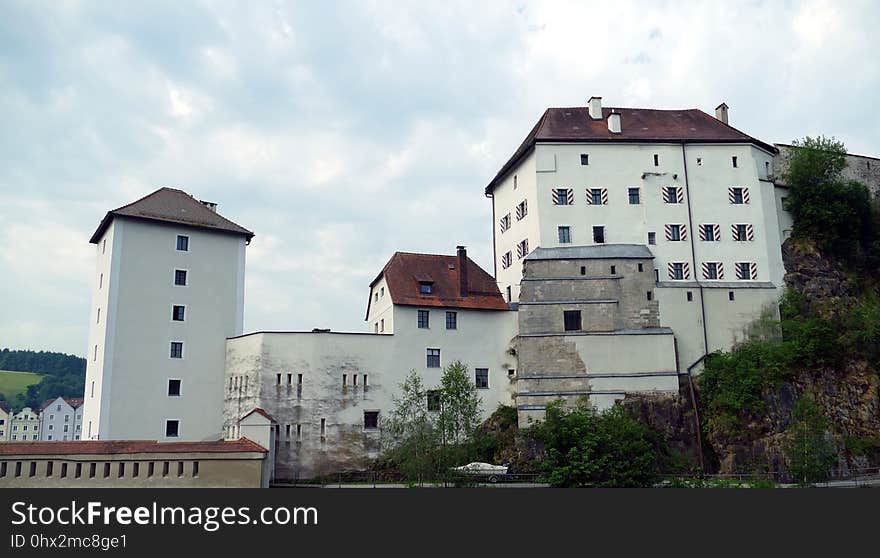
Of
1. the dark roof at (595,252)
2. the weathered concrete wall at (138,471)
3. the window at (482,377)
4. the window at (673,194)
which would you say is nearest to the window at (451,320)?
the window at (482,377)

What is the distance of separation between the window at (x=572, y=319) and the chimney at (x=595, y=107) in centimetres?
1363

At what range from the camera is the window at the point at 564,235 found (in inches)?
1797

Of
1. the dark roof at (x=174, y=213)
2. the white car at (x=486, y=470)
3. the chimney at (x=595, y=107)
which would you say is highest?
the chimney at (x=595, y=107)

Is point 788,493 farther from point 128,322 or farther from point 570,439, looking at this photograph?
point 128,322

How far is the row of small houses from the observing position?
121 meters

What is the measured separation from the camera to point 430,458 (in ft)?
118

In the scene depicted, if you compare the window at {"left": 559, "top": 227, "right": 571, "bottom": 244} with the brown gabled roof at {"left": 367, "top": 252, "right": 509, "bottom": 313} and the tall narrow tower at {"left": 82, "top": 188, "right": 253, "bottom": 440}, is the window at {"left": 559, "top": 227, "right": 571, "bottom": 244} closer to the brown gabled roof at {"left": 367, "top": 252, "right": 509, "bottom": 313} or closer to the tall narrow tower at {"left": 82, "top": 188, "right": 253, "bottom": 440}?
the brown gabled roof at {"left": 367, "top": 252, "right": 509, "bottom": 313}

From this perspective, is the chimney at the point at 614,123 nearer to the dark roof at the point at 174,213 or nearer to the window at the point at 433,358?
the window at the point at 433,358

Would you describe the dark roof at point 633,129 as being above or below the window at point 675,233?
above

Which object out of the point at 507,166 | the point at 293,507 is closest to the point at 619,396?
the point at 507,166

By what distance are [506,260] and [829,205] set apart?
20174 mm

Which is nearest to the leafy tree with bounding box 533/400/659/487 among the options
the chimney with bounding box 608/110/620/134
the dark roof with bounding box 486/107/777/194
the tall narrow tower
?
the dark roof with bounding box 486/107/777/194

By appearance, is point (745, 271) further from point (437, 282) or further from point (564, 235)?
point (437, 282)

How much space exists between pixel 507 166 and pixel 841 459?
2584 centimetres
